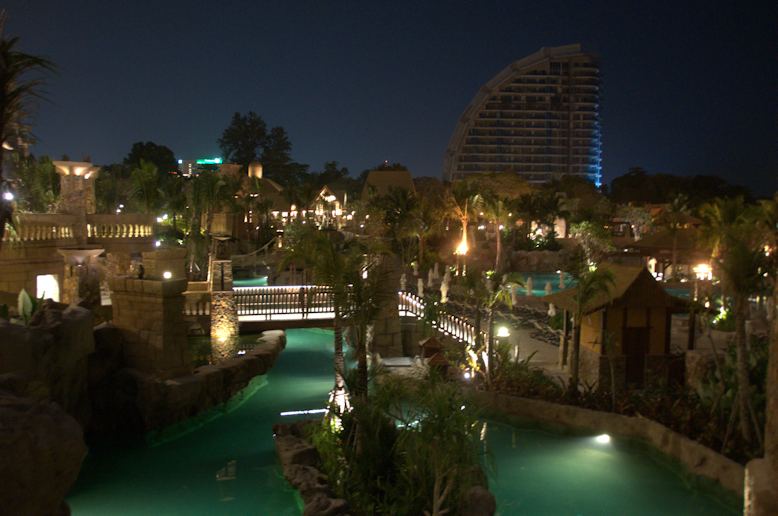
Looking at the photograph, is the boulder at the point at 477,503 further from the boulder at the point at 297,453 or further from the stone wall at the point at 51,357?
the stone wall at the point at 51,357

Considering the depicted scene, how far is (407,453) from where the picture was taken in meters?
7.41

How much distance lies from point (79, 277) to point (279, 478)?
892 centimetres

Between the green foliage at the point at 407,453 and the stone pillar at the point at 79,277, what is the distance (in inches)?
381

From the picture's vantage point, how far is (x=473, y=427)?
695cm

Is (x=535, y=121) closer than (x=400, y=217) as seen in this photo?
No

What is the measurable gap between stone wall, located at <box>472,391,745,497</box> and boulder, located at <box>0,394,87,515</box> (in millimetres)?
5703

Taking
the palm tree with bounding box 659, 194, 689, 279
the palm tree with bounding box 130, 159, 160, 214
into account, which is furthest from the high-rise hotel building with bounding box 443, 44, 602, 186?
the palm tree with bounding box 130, 159, 160, 214

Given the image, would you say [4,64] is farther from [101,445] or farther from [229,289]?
[229,289]

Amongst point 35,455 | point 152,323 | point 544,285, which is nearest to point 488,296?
point 152,323

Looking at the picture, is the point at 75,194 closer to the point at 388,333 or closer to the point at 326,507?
the point at 388,333

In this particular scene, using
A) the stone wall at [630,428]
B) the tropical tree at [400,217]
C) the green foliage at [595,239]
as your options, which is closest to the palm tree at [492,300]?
the stone wall at [630,428]

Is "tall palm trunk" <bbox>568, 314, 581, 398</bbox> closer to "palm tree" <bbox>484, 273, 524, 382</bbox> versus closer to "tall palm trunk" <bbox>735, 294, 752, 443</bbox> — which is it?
"palm tree" <bbox>484, 273, 524, 382</bbox>

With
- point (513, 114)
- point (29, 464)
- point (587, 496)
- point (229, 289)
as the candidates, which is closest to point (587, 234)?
point (229, 289)

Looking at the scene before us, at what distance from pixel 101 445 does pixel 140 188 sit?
57.1 ft
